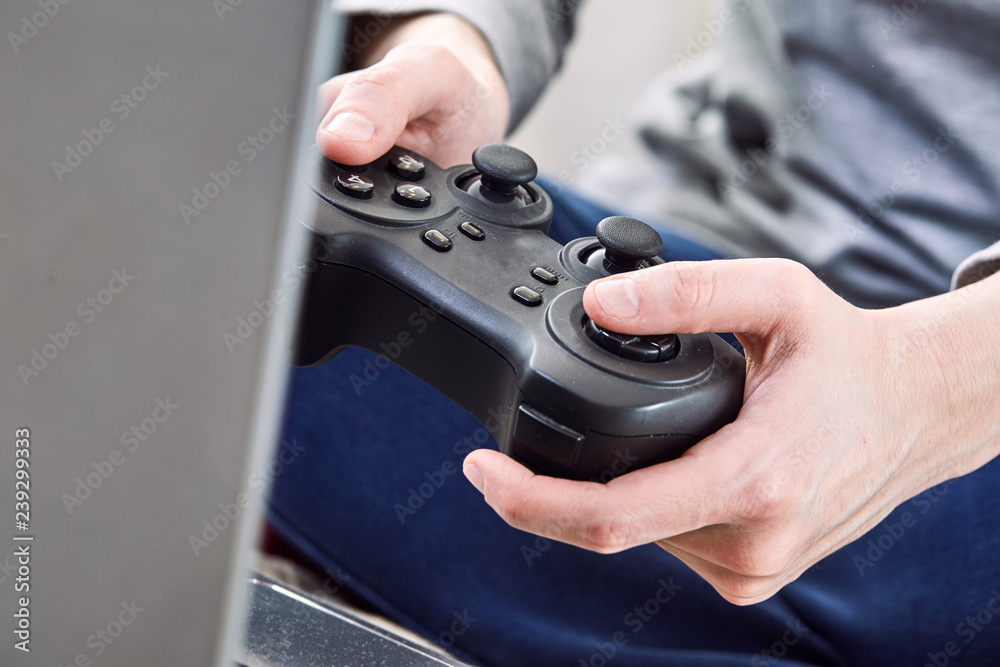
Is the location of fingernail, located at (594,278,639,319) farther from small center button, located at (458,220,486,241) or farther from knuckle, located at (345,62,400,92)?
knuckle, located at (345,62,400,92)

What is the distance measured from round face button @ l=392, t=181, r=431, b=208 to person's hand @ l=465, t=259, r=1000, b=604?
126mm

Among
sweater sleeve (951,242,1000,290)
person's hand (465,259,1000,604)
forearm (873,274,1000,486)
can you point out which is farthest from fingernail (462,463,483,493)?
sweater sleeve (951,242,1000,290)

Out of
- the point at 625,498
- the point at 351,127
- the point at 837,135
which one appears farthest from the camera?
the point at 837,135

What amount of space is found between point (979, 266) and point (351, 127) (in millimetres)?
453

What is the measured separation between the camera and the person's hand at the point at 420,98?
0.51 metres

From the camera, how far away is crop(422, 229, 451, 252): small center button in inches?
18.7

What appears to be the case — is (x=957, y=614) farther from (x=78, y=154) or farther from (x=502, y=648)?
(x=78, y=154)

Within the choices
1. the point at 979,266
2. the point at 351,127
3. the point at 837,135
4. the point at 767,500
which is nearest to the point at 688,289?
the point at 767,500

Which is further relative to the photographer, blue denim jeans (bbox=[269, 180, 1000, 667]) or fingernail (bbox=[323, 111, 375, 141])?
blue denim jeans (bbox=[269, 180, 1000, 667])

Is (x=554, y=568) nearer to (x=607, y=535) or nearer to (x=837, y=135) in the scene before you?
(x=607, y=535)

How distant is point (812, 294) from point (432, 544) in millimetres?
400

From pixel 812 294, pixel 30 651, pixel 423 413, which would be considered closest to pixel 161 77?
pixel 30 651

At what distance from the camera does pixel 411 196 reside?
497 millimetres

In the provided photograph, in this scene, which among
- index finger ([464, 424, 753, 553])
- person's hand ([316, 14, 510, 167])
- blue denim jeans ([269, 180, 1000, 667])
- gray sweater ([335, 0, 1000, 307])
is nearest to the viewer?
index finger ([464, 424, 753, 553])
